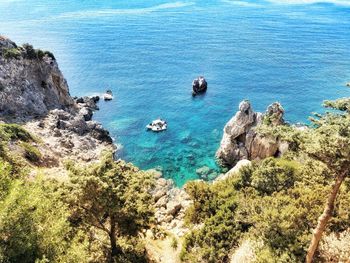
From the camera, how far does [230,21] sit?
160250 mm

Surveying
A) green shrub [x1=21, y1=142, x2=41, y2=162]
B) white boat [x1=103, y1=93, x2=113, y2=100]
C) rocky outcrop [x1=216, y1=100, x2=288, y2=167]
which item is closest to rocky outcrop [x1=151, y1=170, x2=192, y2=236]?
green shrub [x1=21, y1=142, x2=41, y2=162]

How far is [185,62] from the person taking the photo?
113 meters

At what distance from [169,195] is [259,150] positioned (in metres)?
21.0

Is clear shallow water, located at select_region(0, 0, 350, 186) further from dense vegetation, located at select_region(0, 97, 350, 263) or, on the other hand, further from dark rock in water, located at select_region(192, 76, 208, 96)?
dense vegetation, located at select_region(0, 97, 350, 263)

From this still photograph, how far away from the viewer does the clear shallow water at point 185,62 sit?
242 feet

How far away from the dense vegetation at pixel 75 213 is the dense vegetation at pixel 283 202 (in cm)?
616

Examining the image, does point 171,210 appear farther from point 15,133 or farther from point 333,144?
point 333,144

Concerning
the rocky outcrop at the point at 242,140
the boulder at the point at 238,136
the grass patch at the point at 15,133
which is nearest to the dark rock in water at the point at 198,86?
the rocky outcrop at the point at 242,140

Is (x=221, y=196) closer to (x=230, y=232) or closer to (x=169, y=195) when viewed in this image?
(x=230, y=232)

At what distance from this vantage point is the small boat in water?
243ft

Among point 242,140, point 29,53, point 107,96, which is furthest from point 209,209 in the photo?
point 107,96

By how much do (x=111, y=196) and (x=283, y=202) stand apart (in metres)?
14.1

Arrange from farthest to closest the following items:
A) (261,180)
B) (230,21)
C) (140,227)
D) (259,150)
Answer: (230,21) → (259,150) → (261,180) → (140,227)

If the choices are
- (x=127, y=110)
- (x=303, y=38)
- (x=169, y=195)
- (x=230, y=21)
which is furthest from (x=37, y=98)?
(x=230, y=21)
